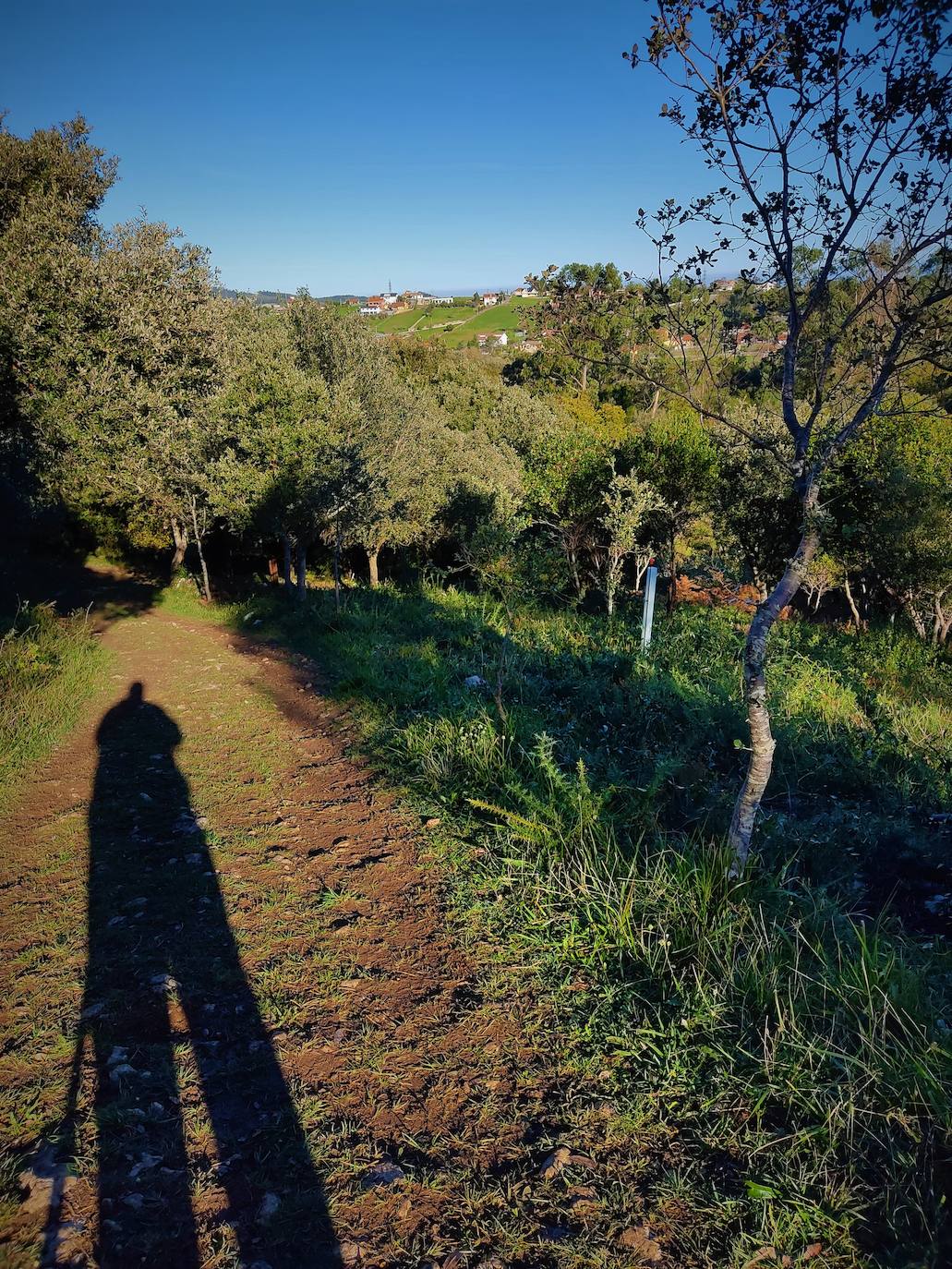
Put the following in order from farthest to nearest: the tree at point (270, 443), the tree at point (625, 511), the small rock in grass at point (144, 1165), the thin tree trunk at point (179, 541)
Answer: the thin tree trunk at point (179, 541) < the tree at point (625, 511) < the tree at point (270, 443) < the small rock in grass at point (144, 1165)

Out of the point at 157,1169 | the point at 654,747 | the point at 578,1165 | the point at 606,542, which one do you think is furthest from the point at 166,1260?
the point at 606,542

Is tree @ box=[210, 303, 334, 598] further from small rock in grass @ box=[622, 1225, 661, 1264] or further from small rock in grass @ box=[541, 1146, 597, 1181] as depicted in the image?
small rock in grass @ box=[622, 1225, 661, 1264]

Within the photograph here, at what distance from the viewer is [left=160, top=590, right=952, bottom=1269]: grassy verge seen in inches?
94.0

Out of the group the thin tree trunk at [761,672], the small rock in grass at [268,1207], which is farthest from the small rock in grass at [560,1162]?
the thin tree trunk at [761,672]

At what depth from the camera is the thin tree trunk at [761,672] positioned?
11.8 ft

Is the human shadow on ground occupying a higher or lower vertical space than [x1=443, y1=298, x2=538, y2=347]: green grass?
lower

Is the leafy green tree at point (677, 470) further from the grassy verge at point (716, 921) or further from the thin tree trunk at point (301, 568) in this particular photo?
the grassy verge at point (716, 921)

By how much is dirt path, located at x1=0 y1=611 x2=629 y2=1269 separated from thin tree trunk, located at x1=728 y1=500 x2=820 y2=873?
5.66 feet

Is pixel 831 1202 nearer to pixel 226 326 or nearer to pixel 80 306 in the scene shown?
pixel 80 306

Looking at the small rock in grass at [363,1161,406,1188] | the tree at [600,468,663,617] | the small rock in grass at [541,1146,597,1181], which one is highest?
the tree at [600,468,663,617]

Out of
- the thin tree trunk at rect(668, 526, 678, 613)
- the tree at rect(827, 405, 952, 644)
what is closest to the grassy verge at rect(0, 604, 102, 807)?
the thin tree trunk at rect(668, 526, 678, 613)

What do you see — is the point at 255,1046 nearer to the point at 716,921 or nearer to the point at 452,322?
the point at 716,921

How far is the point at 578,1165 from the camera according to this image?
2549mm

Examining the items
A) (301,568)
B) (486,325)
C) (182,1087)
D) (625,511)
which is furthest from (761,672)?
(486,325)
